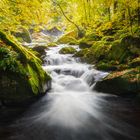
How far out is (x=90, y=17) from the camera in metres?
7.23

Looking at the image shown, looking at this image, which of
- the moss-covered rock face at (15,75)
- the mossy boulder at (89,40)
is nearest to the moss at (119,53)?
the mossy boulder at (89,40)

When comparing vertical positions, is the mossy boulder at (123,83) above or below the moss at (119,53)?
below

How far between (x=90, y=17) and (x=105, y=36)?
501cm

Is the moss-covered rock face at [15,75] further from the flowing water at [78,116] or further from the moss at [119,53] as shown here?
the moss at [119,53]

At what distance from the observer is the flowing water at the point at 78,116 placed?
448 cm

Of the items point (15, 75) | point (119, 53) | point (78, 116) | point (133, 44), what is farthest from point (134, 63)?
point (15, 75)

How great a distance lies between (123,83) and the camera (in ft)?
22.7

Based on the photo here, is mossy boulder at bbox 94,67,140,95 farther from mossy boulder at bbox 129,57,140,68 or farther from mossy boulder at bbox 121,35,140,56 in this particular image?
mossy boulder at bbox 121,35,140,56

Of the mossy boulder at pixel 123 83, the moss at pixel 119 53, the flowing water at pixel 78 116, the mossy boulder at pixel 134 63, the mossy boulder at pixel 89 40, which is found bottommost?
the flowing water at pixel 78 116

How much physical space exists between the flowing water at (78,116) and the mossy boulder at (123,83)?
273 millimetres

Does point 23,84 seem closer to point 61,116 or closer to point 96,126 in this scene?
point 61,116

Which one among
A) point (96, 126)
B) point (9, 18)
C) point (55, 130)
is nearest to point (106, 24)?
point (9, 18)

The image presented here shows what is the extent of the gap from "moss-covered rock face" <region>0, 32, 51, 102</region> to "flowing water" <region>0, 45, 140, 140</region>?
54cm

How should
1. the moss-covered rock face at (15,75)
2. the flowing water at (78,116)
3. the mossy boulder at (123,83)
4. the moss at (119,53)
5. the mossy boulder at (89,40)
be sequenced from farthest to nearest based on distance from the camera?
the mossy boulder at (89,40) → the moss at (119,53) → the mossy boulder at (123,83) → the moss-covered rock face at (15,75) → the flowing water at (78,116)
